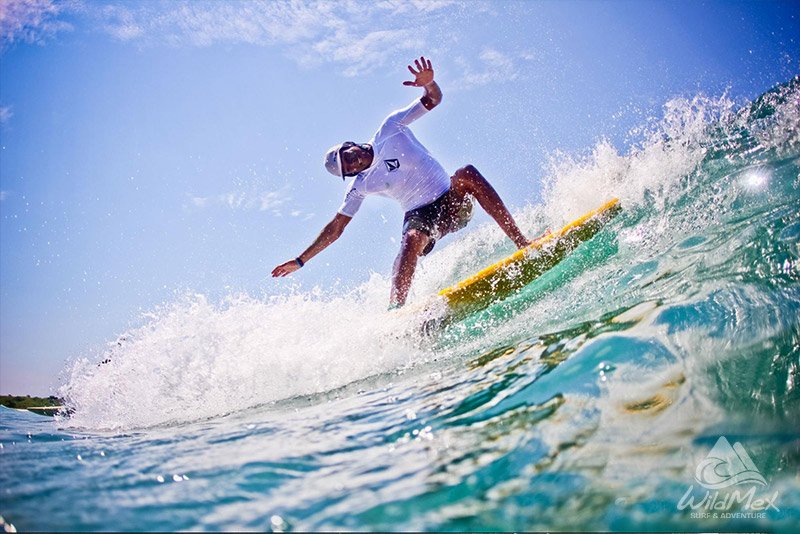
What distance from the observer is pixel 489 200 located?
5.43m

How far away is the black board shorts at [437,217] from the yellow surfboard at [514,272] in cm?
89

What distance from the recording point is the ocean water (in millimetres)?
1475

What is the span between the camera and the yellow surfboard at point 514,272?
4.55 meters

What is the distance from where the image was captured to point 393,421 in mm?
2311

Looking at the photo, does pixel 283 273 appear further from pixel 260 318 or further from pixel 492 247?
pixel 492 247

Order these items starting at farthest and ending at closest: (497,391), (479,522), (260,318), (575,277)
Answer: (260,318) < (575,277) < (497,391) < (479,522)

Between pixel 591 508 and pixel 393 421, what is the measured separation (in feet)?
3.64

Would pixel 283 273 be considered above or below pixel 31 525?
above

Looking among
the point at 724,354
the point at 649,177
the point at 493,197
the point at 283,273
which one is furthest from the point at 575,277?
the point at 283,273
